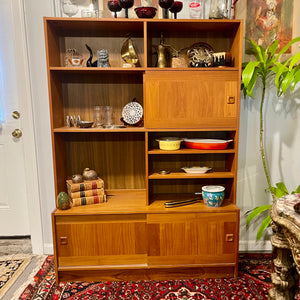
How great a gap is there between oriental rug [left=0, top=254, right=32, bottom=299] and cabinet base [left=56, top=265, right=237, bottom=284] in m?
0.35

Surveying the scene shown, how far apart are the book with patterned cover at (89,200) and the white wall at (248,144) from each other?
0.39 metres

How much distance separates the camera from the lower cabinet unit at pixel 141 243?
177 cm

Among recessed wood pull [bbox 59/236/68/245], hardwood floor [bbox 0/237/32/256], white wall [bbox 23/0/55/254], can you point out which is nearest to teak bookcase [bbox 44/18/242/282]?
recessed wood pull [bbox 59/236/68/245]

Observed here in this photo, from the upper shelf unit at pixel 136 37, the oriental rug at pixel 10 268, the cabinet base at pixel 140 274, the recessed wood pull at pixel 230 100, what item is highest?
the upper shelf unit at pixel 136 37

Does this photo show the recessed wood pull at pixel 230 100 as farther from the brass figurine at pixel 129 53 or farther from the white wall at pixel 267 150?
the brass figurine at pixel 129 53

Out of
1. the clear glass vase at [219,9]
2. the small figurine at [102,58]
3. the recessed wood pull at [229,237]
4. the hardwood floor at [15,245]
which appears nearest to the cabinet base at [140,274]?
the recessed wood pull at [229,237]

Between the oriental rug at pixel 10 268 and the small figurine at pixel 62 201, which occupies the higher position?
the small figurine at pixel 62 201

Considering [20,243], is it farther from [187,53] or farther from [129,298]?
[187,53]

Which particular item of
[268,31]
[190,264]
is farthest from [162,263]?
[268,31]

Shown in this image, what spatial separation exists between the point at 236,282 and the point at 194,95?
1287mm

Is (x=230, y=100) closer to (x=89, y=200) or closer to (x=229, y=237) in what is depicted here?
(x=229, y=237)

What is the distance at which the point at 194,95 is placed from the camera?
5.73ft

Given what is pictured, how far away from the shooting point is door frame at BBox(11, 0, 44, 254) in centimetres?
190

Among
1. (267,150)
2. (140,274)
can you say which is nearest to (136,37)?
(267,150)
